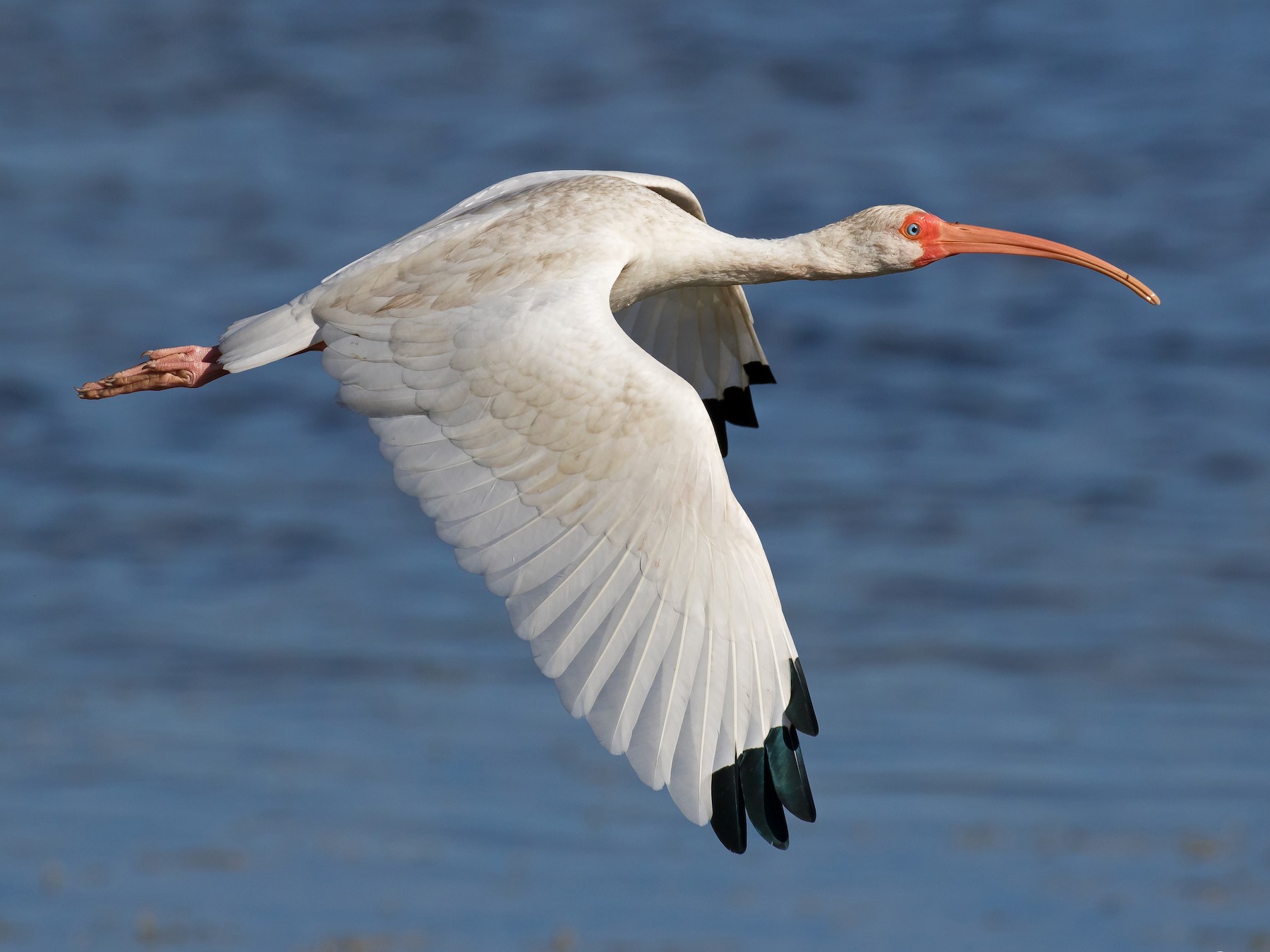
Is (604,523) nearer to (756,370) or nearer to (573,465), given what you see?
(573,465)

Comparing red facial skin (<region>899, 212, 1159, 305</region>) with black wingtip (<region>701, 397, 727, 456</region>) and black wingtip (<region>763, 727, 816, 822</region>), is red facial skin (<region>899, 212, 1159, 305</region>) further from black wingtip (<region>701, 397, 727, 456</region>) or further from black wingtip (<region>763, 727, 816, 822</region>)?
black wingtip (<region>763, 727, 816, 822</region>)

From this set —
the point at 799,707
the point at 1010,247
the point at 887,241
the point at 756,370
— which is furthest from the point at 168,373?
the point at 1010,247

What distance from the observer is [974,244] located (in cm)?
932

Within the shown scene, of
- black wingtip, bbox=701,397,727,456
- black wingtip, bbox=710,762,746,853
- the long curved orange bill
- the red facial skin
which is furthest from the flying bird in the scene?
black wingtip, bbox=701,397,727,456

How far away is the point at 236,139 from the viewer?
27.9 m

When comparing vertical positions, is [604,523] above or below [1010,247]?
below

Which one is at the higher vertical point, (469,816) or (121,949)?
(469,816)

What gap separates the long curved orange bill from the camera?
9.19 m

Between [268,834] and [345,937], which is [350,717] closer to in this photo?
[268,834]

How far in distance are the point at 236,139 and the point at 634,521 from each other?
21.9 m

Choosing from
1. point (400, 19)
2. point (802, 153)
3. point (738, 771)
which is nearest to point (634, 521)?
point (738, 771)

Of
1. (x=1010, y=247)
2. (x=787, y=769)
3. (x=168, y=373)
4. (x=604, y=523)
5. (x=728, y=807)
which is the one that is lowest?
(x=728, y=807)

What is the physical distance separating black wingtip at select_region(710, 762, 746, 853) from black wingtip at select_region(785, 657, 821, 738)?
10.3 inches

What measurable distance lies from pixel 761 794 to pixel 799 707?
0.32 m
